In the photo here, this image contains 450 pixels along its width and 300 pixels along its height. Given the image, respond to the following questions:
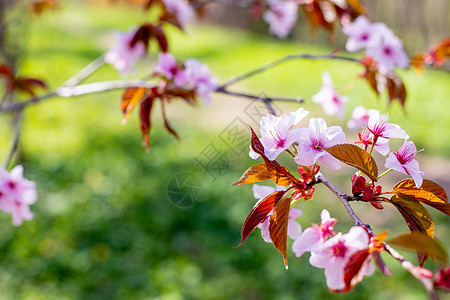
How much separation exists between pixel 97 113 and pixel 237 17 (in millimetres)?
6566

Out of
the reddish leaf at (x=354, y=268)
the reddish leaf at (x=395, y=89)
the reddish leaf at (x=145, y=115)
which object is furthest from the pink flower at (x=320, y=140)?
the reddish leaf at (x=395, y=89)

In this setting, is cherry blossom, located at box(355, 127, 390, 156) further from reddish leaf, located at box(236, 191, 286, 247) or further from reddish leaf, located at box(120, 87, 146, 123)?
reddish leaf, located at box(120, 87, 146, 123)

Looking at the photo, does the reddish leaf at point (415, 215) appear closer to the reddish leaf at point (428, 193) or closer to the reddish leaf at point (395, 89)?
the reddish leaf at point (428, 193)

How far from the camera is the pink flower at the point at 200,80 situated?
1125mm

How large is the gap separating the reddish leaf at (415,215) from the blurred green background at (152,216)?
0.64 meters

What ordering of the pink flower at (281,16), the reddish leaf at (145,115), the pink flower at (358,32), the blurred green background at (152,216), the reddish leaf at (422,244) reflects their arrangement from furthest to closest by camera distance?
the blurred green background at (152,216) → the pink flower at (281,16) → the pink flower at (358,32) → the reddish leaf at (145,115) → the reddish leaf at (422,244)

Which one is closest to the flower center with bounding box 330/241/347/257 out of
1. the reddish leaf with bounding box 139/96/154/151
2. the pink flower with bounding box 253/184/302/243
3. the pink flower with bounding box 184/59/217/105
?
the pink flower with bounding box 253/184/302/243

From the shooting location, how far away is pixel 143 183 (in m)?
2.92

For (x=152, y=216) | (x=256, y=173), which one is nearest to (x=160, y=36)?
(x=256, y=173)

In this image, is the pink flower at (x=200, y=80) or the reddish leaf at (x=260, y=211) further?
the pink flower at (x=200, y=80)

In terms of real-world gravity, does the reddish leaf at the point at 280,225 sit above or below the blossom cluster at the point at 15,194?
above

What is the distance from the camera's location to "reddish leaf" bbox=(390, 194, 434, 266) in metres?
0.53

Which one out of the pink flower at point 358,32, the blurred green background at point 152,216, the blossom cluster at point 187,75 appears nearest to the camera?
the blossom cluster at point 187,75

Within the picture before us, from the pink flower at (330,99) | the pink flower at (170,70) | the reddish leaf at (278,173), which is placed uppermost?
the reddish leaf at (278,173)
